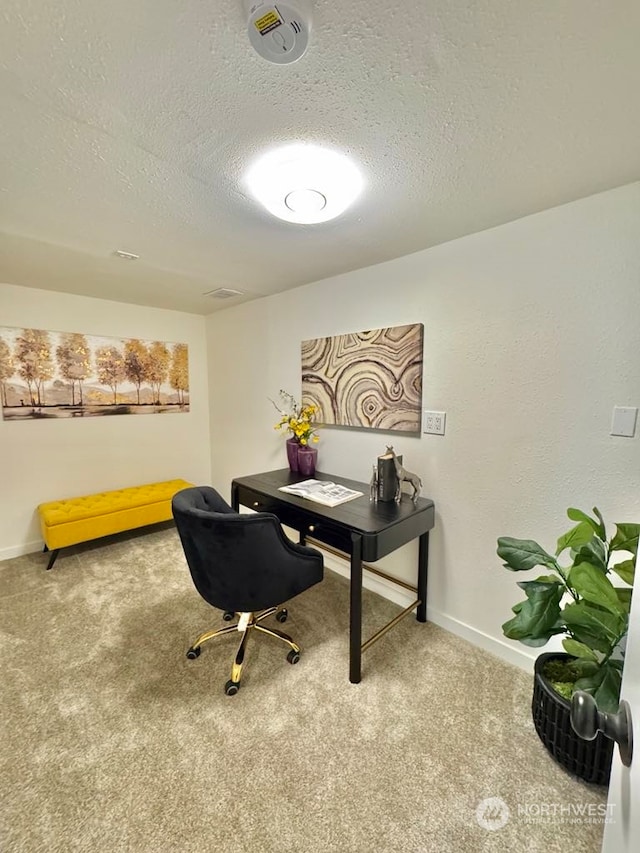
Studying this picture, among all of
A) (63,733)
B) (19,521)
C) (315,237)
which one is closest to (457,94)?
(315,237)

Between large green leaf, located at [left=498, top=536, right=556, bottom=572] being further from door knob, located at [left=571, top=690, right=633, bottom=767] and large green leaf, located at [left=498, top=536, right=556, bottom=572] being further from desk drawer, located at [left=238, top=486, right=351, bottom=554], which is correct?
door knob, located at [left=571, top=690, right=633, bottom=767]

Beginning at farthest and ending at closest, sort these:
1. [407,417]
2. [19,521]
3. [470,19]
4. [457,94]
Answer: [19,521]
[407,417]
[457,94]
[470,19]

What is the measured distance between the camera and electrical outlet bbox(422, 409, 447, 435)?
2.04 m

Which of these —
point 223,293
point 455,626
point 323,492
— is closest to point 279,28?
point 323,492

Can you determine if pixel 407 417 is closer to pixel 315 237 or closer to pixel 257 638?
pixel 315 237

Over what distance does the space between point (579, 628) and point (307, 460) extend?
1.83 m

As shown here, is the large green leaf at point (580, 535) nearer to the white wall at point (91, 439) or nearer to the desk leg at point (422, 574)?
the desk leg at point (422, 574)

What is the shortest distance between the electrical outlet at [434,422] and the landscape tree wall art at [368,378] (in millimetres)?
41

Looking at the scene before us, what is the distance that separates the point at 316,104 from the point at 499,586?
220cm

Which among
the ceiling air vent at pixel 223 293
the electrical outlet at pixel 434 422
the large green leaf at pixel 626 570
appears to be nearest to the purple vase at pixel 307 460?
the electrical outlet at pixel 434 422

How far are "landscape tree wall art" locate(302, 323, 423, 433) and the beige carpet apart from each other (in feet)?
Answer: 4.28

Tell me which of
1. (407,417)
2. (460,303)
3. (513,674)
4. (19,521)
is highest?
(460,303)

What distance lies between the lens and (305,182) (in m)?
1.33

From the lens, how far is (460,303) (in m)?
1.93
